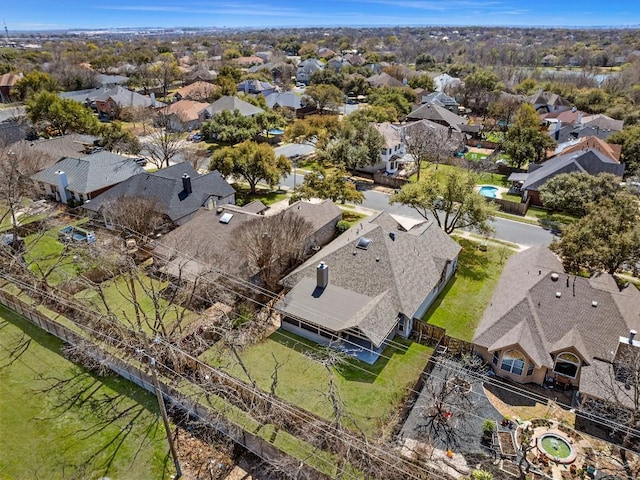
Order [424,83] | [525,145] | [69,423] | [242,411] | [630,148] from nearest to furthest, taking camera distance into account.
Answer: [242,411], [69,423], [630,148], [525,145], [424,83]

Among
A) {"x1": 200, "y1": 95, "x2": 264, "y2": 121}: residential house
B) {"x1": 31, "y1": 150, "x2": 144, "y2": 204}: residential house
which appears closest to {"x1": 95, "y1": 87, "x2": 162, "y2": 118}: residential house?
{"x1": 200, "y1": 95, "x2": 264, "y2": 121}: residential house

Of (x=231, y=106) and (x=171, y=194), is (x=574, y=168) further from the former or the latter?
(x=231, y=106)

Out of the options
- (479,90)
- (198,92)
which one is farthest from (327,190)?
(198,92)

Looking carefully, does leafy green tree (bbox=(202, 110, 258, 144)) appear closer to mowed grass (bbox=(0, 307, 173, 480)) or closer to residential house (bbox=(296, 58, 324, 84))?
mowed grass (bbox=(0, 307, 173, 480))

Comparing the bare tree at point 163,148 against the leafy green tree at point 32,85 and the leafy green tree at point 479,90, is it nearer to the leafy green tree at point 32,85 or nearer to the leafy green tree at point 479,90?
the leafy green tree at point 32,85

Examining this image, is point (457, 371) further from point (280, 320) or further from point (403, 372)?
point (280, 320)

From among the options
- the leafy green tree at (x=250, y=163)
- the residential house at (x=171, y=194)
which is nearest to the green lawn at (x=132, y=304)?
the residential house at (x=171, y=194)
